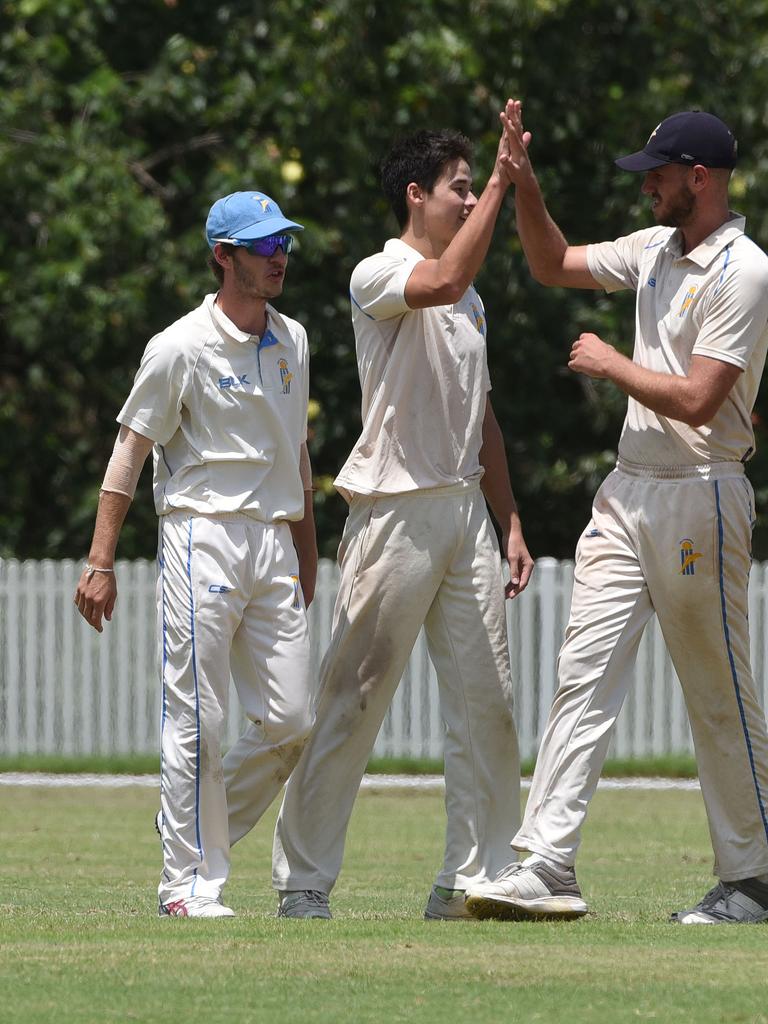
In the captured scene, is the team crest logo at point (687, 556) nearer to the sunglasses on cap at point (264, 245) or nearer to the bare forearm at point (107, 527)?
the sunglasses on cap at point (264, 245)

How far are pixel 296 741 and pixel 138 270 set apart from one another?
1013 cm

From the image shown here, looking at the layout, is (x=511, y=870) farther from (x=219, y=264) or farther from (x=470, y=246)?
(x=219, y=264)

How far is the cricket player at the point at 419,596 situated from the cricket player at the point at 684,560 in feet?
1.07

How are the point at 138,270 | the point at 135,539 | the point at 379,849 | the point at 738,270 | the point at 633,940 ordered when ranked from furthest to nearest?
the point at 135,539, the point at 138,270, the point at 379,849, the point at 738,270, the point at 633,940

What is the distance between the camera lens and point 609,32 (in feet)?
58.0

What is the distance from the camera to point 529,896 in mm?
6254

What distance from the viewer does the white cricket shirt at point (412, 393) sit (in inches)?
265

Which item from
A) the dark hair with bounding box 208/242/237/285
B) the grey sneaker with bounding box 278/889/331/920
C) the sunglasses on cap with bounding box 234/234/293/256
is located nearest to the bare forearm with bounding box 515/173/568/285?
the sunglasses on cap with bounding box 234/234/293/256

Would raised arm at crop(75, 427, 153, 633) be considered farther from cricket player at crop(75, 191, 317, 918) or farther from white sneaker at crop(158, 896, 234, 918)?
white sneaker at crop(158, 896, 234, 918)

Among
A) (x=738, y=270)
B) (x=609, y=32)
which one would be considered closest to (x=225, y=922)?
(x=738, y=270)

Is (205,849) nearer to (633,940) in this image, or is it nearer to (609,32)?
(633,940)

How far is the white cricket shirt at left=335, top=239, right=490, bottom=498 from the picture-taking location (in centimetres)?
673

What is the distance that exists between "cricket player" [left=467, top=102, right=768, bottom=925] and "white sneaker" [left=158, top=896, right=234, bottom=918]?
891 millimetres

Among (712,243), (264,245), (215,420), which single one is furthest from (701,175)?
(215,420)
